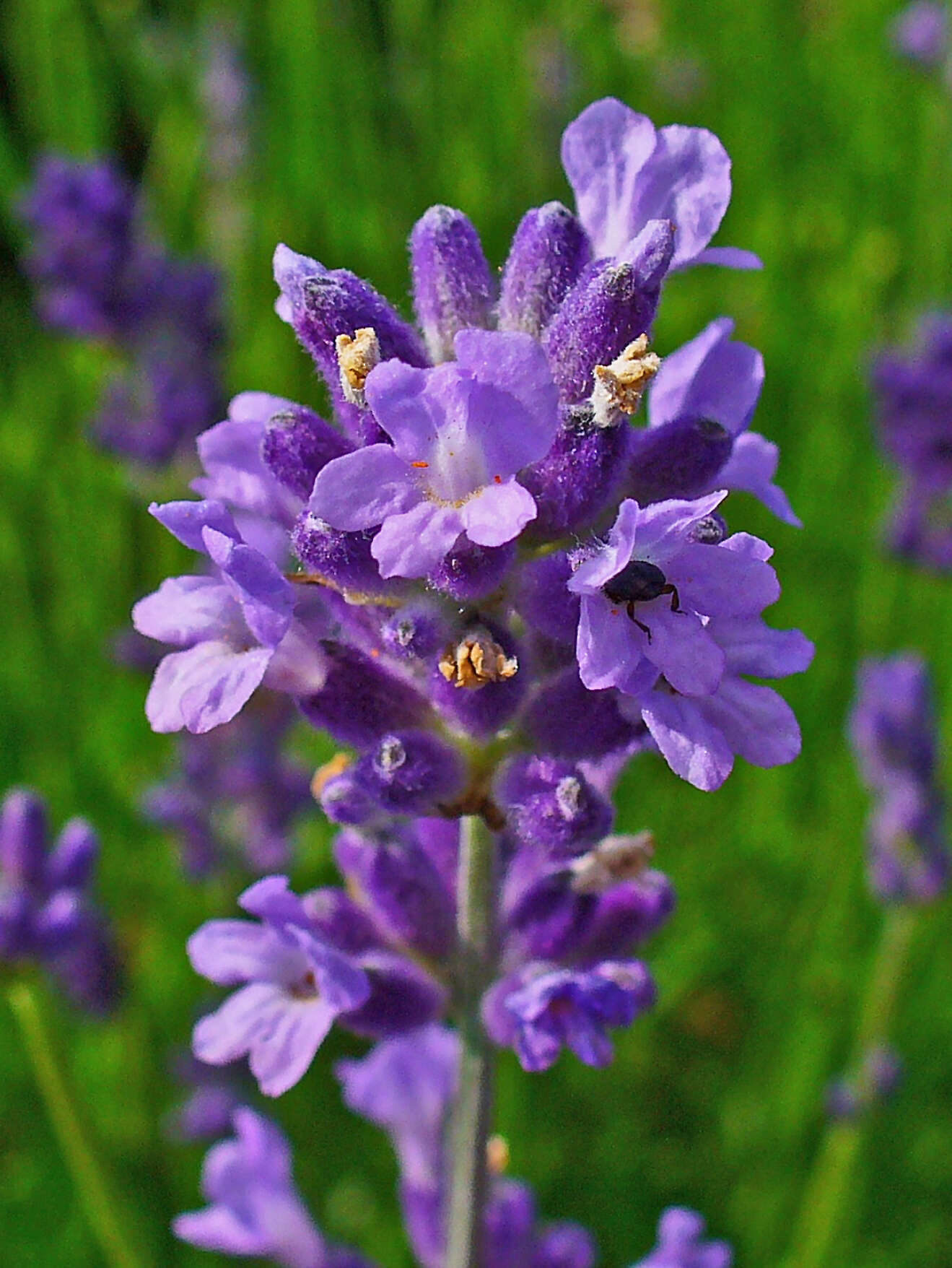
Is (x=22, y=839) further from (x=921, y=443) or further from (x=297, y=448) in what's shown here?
(x=921, y=443)

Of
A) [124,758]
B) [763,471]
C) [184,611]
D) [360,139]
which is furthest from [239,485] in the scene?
[360,139]

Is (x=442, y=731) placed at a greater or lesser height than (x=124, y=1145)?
greater

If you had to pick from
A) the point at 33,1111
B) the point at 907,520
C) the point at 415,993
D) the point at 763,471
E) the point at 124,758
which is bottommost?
the point at 33,1111

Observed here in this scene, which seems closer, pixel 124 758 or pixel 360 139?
pixel 124 758

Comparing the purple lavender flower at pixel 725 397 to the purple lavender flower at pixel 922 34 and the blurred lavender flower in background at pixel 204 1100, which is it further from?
the purple lavender flower at pixel 922 34

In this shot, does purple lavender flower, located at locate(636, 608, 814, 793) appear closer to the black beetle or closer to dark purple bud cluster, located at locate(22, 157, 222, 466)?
the black beetle

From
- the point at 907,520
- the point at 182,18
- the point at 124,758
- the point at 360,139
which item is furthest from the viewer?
the point at 182,18

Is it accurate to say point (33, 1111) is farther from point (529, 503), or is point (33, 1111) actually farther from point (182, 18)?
point (182, 18)
